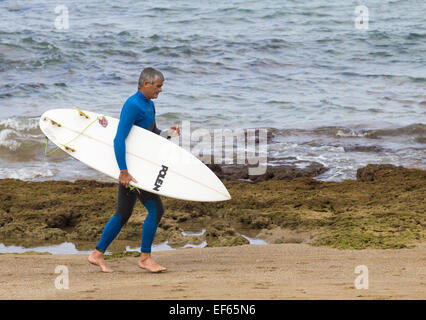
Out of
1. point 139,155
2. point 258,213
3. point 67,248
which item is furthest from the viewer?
point 258,213

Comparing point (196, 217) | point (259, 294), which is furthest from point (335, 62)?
point (259, 294)

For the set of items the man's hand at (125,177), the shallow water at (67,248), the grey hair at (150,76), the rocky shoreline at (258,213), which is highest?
the grey hair at (150,76)

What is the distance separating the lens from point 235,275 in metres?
4.55

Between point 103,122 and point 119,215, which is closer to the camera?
point 119,215

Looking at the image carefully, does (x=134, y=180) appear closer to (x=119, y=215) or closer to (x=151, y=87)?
(x=119, y=215)

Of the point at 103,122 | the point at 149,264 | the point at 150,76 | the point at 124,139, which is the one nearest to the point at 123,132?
Answer: the point at 124,139

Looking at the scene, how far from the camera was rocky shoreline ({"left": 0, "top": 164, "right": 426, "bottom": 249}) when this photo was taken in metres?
5.88

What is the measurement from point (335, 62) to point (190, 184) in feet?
42.7

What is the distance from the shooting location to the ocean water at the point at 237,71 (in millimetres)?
10922

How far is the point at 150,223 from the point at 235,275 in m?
0.77

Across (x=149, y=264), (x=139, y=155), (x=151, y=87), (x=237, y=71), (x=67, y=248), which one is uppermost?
(x=151, y=87)

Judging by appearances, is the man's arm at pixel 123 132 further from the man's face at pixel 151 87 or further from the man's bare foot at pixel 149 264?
the man's bare foot at pixel 149 264

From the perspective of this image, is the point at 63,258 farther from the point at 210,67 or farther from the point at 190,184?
the point at 210,67

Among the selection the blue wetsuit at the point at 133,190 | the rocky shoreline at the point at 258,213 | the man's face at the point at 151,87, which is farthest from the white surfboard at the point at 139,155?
the rocky shoreline at the point at 258,213
